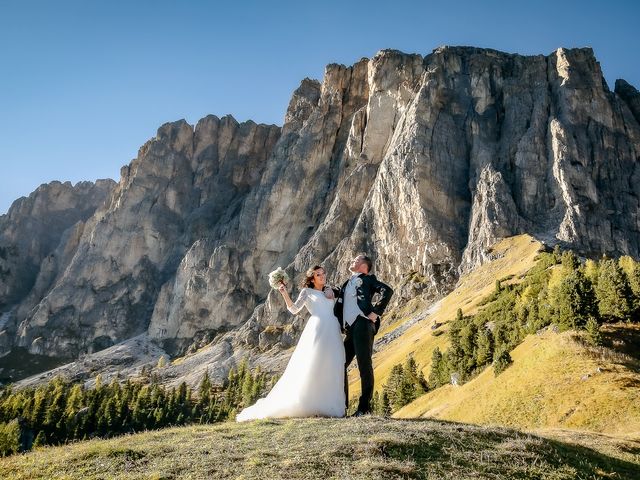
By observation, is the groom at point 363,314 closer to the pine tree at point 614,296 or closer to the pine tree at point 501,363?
the pine tree at point 501,363

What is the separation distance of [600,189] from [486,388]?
120 m

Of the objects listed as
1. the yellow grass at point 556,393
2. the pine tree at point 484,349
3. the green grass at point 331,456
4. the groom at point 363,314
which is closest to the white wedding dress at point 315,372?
the groom at point 363,314

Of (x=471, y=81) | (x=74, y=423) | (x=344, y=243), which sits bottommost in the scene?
(x=74, y=423)

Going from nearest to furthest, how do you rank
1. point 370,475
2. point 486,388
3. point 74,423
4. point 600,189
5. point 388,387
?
point 370,475 → point 486,388 → point 388,387 → point 74,423 → point 600,189

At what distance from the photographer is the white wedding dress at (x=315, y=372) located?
615 inches

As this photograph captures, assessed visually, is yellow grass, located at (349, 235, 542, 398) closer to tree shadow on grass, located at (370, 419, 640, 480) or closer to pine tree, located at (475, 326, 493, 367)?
pine tree, located at (475, 326, 493, 367)

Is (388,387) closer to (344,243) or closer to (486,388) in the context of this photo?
(486,388)

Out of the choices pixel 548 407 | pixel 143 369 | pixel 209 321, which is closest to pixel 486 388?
pixel 548 407

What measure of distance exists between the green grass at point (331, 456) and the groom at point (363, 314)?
68.0 inches

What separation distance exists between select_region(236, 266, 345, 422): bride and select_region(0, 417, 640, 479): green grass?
45.0 inches

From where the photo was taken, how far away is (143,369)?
166 meters

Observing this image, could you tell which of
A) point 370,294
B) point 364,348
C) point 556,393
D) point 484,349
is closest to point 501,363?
point 556,393

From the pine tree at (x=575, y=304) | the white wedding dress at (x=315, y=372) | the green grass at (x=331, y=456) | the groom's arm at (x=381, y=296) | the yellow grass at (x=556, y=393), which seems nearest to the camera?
the green grass at (x=331, y=456)

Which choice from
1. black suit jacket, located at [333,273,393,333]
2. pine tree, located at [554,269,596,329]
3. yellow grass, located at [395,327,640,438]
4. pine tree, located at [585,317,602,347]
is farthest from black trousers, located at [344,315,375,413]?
pine tree, located at [554,269,596,329]
